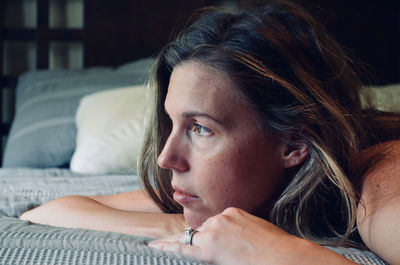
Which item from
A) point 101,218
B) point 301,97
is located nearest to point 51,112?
point 101,218

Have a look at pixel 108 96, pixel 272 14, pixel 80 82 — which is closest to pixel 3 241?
pixel 272 14

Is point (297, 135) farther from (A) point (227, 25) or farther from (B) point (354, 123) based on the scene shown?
(A) point (227, 25)

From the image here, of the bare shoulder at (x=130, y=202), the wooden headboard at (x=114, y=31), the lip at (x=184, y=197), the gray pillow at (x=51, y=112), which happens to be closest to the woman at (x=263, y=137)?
the lip at (x=184, y=197)

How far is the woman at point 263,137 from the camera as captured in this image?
0.95 metres

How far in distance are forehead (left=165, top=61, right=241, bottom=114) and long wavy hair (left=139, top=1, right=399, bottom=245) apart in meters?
0.02

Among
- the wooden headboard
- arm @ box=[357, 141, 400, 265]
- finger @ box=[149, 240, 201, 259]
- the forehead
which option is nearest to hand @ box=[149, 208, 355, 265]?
finger @ box=[149, 240, 201, 259]

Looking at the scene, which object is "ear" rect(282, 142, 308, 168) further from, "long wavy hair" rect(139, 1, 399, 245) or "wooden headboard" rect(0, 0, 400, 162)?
"wooden headboard" rect(0, 0, 400, 162)

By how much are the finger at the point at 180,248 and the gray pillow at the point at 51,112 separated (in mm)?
1229

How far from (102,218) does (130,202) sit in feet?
0.64

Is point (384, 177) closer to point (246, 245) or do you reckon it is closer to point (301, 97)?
point (301, 97)

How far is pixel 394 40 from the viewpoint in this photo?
2.51 metres

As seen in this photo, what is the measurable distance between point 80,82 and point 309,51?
1.37 metres

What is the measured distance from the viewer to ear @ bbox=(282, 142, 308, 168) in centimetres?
101

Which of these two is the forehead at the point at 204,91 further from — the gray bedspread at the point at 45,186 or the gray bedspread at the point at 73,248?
the gray bedspread at the point at 45,186
